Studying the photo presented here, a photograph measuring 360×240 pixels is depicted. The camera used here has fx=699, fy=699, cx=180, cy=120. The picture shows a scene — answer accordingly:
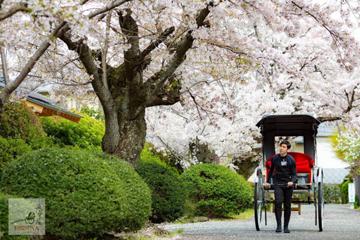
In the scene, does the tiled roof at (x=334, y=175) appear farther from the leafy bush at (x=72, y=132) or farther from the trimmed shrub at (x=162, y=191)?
the trimmed shrub at (x=162, y=191)

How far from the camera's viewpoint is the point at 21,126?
12.6m

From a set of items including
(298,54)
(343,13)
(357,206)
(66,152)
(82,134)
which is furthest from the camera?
(357,206)

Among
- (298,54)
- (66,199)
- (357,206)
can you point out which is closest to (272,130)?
(298,54)

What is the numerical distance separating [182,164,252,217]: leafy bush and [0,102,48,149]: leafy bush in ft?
20.1

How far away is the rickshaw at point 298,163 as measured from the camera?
12.6 m

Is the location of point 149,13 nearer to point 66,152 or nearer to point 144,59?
point 144,59

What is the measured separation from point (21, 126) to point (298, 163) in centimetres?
531

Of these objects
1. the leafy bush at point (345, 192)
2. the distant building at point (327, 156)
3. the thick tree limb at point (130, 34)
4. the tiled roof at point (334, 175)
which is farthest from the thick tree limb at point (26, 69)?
the distant building at point (327, 156)

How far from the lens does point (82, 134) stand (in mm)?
15867

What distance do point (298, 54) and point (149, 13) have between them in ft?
26.0

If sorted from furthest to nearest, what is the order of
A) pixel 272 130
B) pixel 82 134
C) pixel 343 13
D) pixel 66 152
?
pixel 82 134, pixel 272 130, pixel 343 13, pixel 66 152

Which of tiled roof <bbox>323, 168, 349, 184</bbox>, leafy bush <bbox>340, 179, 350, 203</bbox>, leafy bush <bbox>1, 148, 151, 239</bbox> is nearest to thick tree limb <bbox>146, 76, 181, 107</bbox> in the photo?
leafy bush <bbox>1, 148, 151, 239</bbox>

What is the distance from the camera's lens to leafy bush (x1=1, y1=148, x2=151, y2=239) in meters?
8.55
